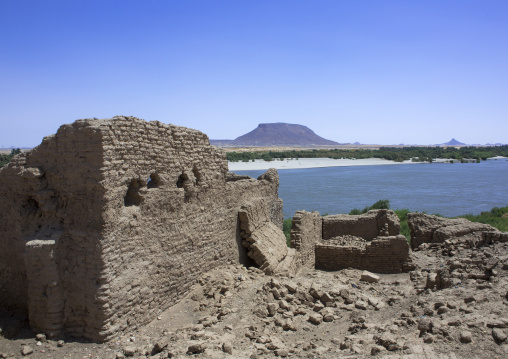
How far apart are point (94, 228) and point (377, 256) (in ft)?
27.1

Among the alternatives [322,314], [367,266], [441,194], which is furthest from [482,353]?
[441,194]

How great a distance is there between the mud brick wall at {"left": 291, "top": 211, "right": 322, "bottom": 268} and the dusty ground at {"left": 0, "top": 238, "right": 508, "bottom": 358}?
3.01 meters

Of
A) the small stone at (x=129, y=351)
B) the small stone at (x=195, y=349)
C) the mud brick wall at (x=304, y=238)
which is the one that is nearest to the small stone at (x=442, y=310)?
the small stone at (x=195, y=349)

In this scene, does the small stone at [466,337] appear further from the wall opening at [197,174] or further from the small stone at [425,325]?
the wall opening at [197,174]

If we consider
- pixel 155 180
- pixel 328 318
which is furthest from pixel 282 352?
pixel 155 180

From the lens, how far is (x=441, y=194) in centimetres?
4538

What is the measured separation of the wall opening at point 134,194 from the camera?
7449 millimetres

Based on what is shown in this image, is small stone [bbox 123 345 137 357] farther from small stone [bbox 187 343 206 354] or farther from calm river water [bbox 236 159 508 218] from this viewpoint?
calm river water [bbox 236 159 508 218]

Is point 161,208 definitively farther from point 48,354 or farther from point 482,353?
point 482,353

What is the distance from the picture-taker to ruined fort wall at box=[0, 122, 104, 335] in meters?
6.55

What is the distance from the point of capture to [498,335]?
5246mm

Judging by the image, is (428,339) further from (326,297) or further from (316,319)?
(326,297)

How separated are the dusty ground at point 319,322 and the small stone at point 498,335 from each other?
0.04 ft

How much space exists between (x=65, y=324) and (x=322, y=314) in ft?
14.3
